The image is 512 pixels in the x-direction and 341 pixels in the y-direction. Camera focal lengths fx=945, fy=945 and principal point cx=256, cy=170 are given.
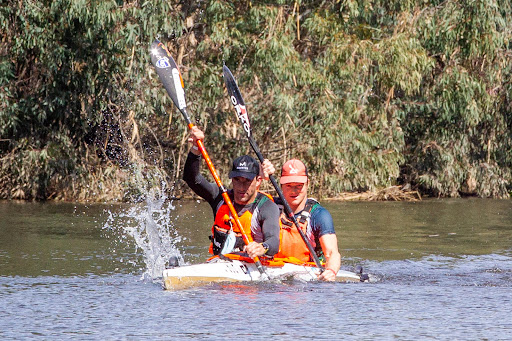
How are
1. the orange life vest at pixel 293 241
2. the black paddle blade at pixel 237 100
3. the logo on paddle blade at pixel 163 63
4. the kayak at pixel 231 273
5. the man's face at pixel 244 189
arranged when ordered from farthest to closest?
the black paddle blade at pixel 237 100 < the logo on paddle blade at pixel 163 63 < the orange life vest at pixel 293 241 < the man's face at pixel 244 189 < the kayak at pixel 231 273

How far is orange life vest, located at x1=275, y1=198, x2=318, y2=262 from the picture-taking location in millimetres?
8641

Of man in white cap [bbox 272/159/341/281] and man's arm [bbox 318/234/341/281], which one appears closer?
man's arm [bbox 318/234/341/281]

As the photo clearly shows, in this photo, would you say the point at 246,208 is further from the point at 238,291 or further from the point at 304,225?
the point at 238,291

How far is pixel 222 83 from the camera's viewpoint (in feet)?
59.6

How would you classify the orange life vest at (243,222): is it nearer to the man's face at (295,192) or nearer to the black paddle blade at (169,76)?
the man's face at (295,192)

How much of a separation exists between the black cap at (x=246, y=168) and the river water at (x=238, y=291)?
0.96m

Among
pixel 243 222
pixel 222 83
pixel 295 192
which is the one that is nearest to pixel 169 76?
pixel 295 192

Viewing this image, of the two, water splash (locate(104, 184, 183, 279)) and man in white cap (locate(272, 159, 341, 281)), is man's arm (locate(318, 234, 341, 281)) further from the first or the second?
water splash (locate(104, 184, 183, 279))

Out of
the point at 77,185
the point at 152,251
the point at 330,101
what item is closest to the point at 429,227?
the point at 330,101

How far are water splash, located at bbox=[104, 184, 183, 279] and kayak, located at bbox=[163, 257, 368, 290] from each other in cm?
37

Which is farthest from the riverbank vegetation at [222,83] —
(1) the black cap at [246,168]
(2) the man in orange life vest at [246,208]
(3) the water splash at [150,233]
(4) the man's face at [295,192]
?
(1) the black cap at [246,168]

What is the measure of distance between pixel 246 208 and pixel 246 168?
51 cm

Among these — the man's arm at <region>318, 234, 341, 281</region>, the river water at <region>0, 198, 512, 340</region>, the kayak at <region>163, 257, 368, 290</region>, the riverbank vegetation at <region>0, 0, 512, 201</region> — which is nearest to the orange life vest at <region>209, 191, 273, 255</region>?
the kayak at <region>163, 257, 368, 290</region>

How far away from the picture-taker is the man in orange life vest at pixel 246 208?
26.3 ft
